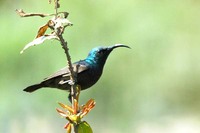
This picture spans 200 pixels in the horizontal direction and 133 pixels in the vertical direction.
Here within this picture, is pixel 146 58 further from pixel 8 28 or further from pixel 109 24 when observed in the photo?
pixel 8 28

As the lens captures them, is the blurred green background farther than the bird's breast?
Yes

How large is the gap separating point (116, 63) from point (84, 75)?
4.03 m

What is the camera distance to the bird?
230 centimetres

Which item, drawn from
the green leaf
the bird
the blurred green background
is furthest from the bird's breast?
the blurred green background

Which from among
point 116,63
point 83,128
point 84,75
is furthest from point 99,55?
point 116,63

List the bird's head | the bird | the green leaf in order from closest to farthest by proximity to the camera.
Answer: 1. the green leaf
2. the bird
3. the bird's head

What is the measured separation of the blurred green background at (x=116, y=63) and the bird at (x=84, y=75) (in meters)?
2.62

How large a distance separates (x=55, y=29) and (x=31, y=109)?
4.36 metres

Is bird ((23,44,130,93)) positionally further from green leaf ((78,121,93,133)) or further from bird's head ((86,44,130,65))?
green leaf ((78,121,93,133))

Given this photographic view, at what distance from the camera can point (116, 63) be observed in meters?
6.45

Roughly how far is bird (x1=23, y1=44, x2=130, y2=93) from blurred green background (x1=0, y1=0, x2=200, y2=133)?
262 centimetres

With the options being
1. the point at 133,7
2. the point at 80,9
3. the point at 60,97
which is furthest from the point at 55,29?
the point at 133,7

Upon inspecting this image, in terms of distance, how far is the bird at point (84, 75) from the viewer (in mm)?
2303

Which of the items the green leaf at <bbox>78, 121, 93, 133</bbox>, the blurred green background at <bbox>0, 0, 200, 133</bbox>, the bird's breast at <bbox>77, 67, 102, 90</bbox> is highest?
the blurred green background at <bbox>0, 0, 200, 133</bbox>
